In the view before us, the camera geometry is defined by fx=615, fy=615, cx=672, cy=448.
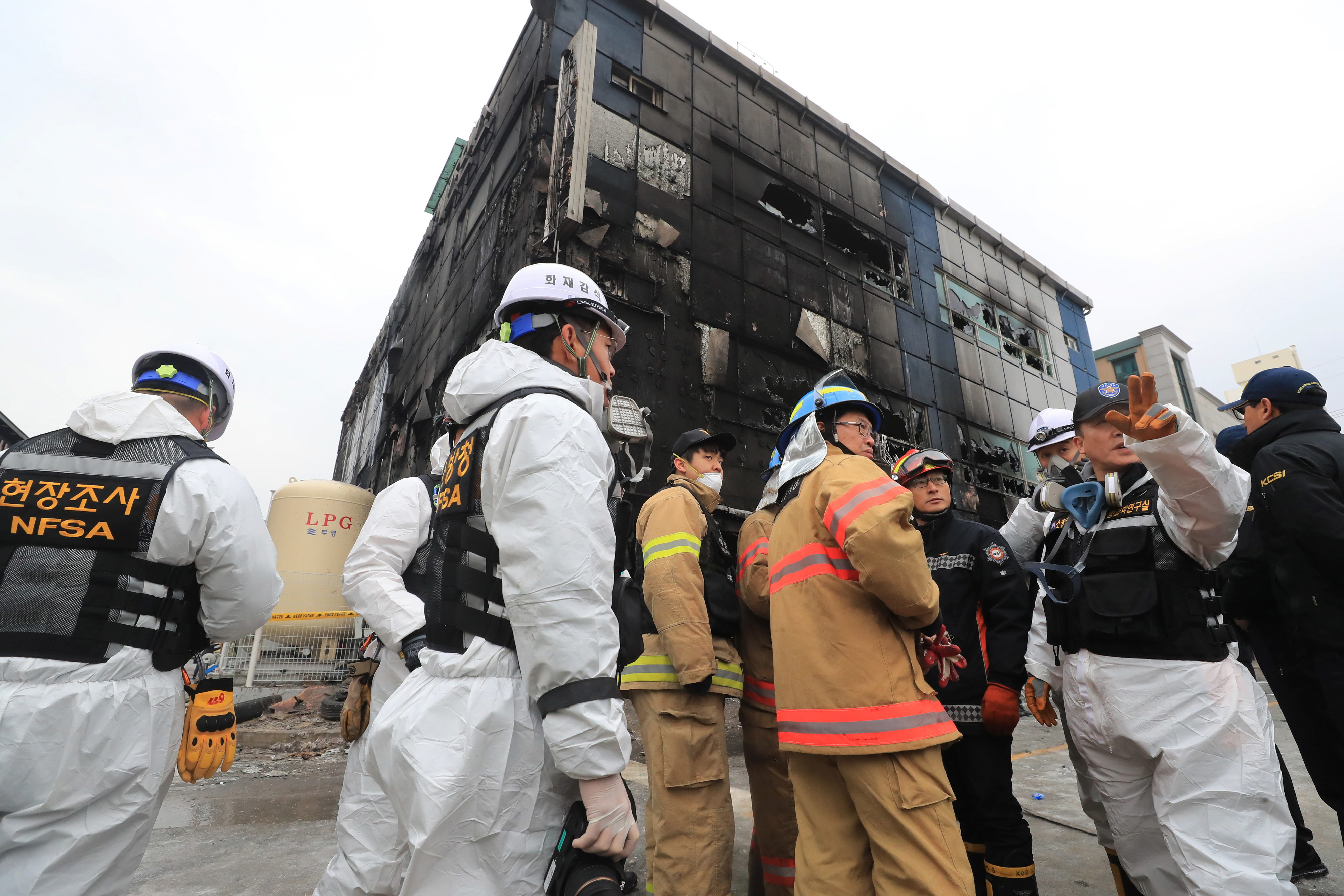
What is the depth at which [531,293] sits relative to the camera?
1.86m

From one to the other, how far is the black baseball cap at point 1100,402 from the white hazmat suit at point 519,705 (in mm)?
2297

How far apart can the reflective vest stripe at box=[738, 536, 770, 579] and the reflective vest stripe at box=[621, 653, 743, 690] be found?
0.47 meters

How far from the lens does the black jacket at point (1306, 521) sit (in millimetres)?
2484

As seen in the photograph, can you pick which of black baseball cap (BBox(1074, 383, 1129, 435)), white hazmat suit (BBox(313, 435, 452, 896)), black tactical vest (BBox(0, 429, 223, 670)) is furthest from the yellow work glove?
black baseball cap (BBox(1074, 383, 1129, 435))

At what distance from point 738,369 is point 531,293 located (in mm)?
7934

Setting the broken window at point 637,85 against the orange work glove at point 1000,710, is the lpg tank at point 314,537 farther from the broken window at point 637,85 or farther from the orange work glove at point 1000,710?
the orange work glove at point 1000,710

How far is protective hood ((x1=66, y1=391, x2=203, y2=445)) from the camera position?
6.48 ft

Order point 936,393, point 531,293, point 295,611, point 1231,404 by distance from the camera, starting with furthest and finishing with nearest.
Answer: point 936,393, point 295,611, point 1231,404, point 531,293

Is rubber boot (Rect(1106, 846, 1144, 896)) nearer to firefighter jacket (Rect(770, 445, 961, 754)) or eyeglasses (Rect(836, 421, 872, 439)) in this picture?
firefighter jacket (Rect(770, 445, 961, 754))

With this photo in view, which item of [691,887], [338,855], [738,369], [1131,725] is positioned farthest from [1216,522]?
[738,369]

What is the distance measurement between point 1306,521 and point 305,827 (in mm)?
5190

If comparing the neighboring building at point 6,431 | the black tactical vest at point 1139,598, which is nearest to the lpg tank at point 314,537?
the black tactical vest at point 1139,598

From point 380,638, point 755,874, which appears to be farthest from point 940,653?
point 380,638

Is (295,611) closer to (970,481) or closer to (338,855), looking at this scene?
(338,855)
